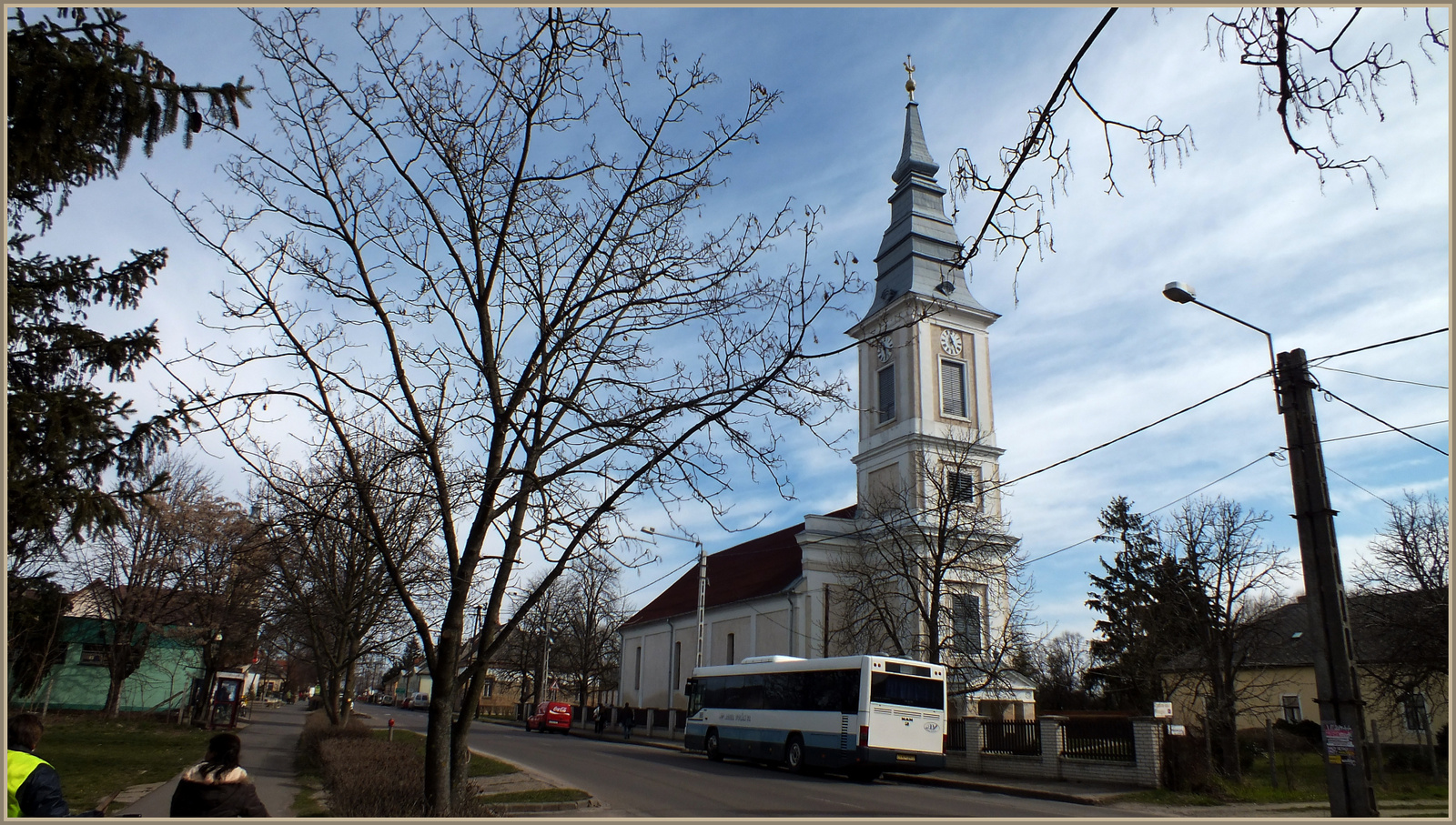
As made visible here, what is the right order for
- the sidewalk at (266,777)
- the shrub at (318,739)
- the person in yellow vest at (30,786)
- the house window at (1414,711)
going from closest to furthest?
the person in yellow vest at (30,786) < the sidewalk at (266,777) < the shrub at (318,739) < the house window at (1414,711)

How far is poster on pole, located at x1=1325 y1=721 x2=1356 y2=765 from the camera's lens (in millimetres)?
9609

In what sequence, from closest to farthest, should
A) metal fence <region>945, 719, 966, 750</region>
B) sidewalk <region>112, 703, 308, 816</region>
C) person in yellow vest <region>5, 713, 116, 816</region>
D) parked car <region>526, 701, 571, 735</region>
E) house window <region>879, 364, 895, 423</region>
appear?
person in yellow vest <region>5, 713, 116, 816</region> < sidewalk <region>112, 703, 308, 816</region> < metal fence <region>945, 719, 966, 750</region> < house window <region>879, 364, 895, 423</region> < parked car <region>526, 701, 571, 735</region>

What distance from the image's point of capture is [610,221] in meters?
8.82

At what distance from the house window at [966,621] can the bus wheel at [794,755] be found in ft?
22.6

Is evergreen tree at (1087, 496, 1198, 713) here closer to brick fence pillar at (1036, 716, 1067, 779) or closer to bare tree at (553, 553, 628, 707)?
brick fence pillar at (1036, 716, 1067, 779)

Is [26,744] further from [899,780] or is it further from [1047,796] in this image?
[899,780]

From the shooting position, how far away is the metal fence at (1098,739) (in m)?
20.2

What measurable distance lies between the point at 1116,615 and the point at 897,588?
21376mm

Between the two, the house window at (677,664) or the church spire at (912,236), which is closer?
the church spire at (912,236)

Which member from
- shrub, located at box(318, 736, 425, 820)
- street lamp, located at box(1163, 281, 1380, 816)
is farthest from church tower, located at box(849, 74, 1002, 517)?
shrub, located at box(318, 736, 425, 820)

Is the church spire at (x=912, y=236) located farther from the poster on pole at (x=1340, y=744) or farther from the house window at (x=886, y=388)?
the poster on pole at (x=1340, y=744)

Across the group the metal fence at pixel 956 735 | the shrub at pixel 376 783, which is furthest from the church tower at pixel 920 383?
the shrub at pixel 376 783

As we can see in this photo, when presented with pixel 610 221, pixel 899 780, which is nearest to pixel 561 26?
pixel 610 221

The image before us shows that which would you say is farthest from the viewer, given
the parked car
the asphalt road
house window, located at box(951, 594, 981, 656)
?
the parked car
